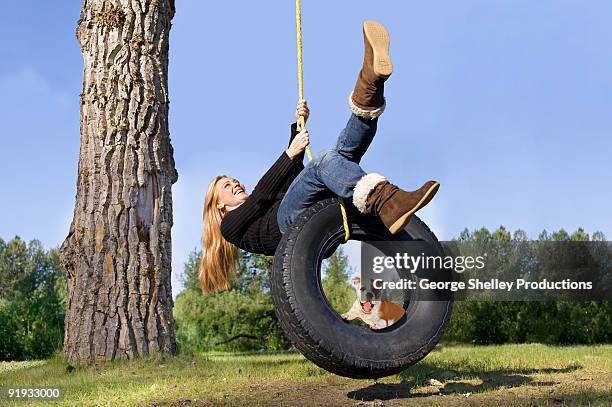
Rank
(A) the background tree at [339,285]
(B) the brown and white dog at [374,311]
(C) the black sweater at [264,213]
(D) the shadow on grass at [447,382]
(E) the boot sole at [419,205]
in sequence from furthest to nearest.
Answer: (A) the background tree at [339,285] < (B) the brown and white dog at [374,311] < (D) the shadow on grass at [447,382] < (C) the black sweater at [264,213] < (E) the boot sole at [419,205]

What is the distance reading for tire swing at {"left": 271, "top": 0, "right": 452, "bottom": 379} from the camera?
3.58m

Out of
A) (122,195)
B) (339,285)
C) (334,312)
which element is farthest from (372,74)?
(339,285)

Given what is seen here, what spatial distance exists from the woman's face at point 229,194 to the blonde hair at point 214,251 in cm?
4

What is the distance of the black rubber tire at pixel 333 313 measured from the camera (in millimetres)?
3580

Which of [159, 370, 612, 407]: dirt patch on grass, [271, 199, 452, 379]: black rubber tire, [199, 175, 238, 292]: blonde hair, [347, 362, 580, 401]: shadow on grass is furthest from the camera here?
[347, 362, 580, 401]: shadow on grass

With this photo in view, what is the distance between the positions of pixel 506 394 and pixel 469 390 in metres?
0.34

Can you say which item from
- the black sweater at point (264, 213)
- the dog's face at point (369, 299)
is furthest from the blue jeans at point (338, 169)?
the dog's face at point (369, 299)

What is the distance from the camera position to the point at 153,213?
6777mm

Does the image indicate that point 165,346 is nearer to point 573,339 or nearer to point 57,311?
point 57,311

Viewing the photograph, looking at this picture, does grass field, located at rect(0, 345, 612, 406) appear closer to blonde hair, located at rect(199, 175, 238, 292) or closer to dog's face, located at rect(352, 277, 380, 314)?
dog's face, located at rect(352, 277, 380, 314)

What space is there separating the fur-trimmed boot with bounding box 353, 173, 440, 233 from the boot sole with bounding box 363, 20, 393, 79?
543mm

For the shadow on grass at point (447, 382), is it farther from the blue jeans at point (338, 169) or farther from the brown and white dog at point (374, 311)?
the blue jeans at point (338, 169)

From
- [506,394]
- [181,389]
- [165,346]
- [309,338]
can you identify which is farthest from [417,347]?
[165,346]

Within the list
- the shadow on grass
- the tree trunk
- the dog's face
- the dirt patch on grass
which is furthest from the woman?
the tree trunk
